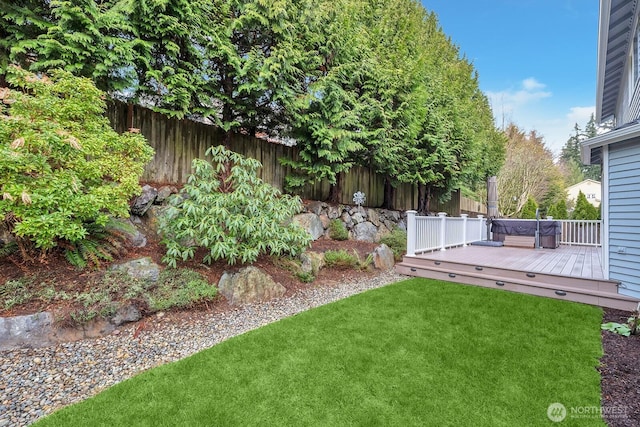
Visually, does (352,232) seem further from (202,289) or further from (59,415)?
(59,415)

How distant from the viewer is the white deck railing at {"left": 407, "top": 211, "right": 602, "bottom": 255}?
6.93 meters

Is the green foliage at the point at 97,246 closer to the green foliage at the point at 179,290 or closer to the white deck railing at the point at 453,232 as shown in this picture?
the green foliage at the point at 179,290

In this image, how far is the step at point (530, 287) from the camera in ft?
14.2

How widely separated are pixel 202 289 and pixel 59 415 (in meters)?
1.92

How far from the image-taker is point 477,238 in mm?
10719

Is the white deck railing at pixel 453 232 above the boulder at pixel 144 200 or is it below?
below

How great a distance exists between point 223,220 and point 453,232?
7.11 metres

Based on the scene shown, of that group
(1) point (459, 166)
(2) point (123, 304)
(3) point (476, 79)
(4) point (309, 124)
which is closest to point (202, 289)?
(2) point (123, 304)

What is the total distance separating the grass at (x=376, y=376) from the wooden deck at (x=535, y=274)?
71 cm

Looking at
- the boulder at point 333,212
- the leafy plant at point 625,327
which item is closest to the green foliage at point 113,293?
the boulder at point 333,212

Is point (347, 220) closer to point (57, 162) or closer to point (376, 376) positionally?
point (376, 376)

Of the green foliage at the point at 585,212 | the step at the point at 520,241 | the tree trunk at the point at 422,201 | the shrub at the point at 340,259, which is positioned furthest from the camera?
the green foliage at the point at 585,212

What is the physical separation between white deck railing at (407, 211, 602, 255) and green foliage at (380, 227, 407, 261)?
2.21 ft

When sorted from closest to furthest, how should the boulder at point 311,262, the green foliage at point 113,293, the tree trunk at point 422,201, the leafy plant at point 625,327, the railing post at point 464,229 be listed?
the green foliage at point 113,293 < the leafy plant at point 625,327 < the boulder at point 311,262 < the railing post at point 464,229 < the tree trunk at point 422,201
